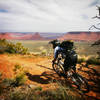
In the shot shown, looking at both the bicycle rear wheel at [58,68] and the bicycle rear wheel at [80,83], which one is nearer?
the bicycle rear wheel at [80,83]

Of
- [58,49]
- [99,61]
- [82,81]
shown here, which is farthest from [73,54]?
[99,61]

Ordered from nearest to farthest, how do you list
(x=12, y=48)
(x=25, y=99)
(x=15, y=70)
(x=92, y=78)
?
(x=25, y=99) → (x=92, y=78) → (x=15, y=70) → (x=12, y=48)

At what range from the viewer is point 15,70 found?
587 cm

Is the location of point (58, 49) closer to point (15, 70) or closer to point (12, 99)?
point (12, 99)

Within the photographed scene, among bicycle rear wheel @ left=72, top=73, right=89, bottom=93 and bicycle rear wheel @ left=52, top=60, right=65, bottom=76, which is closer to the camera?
bicycle rear wheel @ left=72, top=73, right=89, bottom=93

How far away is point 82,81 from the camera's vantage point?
11.7ft

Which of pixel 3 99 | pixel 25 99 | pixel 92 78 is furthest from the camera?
pixel 92 78

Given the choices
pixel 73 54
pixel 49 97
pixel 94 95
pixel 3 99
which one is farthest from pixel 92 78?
pixel 3 99

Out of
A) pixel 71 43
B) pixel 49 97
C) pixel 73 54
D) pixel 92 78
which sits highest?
pixel 71 43

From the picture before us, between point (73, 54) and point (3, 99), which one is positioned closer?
point (3, 99)

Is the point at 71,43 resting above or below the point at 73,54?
above

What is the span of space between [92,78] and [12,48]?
11.6 metres

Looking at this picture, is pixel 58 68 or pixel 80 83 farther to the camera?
pixel 58 68

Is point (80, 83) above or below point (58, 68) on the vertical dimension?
below
